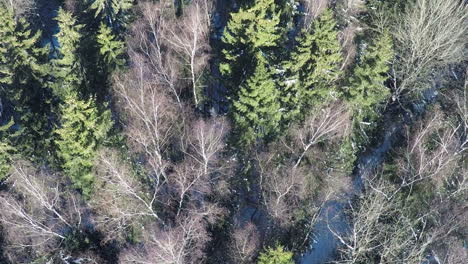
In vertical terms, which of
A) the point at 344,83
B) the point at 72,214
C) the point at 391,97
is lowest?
the point at 72,214

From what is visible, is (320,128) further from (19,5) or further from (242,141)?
(19,5)

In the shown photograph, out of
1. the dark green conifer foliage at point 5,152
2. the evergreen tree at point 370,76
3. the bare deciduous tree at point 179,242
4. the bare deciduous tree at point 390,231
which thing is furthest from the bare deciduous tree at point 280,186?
the dark green conifer foliage at point 5,152

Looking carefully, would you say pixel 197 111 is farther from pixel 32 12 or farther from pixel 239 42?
pixel 32 12

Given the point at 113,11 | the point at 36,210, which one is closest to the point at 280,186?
the point at 36,210

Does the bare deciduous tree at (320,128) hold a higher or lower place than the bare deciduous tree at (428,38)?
lower

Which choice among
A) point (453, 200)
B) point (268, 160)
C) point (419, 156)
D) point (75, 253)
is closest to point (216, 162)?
point (268, 160)

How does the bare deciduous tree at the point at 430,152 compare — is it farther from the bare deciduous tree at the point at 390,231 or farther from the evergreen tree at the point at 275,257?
the evergreen tree at the point at 275,257
